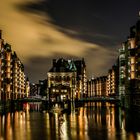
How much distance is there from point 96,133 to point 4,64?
386 feet

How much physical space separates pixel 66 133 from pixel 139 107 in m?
68.9

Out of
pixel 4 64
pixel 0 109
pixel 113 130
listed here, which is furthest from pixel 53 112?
pixel 113 130

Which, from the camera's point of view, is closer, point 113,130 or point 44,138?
point 44,138

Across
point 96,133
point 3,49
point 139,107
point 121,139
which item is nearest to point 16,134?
point 96,133

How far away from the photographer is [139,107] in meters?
153

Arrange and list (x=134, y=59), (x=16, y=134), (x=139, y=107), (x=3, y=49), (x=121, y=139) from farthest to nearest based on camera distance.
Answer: (x=3, y=49) < (x=134, y=59) < (x=139, y=107) < (x=16, y=134) < (x=121, y=139)

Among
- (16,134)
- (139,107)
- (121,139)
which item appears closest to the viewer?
(121,139)

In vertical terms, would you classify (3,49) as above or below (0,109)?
above

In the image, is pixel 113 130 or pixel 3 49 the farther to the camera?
pixel 3 49

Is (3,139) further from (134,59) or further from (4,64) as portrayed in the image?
(4,64)

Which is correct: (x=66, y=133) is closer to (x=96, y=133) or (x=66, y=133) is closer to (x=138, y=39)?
(x=96, y=133)

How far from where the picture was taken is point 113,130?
92.3 m

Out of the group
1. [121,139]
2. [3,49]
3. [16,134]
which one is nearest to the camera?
[121,139]

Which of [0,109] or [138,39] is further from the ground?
[138,39]
